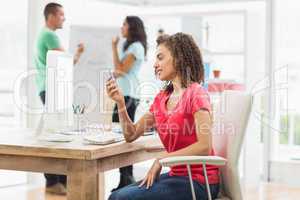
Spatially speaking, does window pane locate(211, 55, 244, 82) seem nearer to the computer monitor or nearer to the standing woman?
the standing woman

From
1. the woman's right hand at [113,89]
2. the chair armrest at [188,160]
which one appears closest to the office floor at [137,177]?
the woman's right hand at [113,89]

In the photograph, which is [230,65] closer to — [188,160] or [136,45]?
[136,45]

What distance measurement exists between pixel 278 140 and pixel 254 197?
3.27ft

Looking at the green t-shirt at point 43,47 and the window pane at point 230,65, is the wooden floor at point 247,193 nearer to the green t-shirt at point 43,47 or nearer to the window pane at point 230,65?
the green t-shirt at point 43,47

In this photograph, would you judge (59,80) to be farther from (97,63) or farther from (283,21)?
(283,21)

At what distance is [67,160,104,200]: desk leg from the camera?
226cm

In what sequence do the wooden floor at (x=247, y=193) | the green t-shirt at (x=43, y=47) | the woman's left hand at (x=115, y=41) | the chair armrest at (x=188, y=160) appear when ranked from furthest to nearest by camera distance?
the woman's left hand at (x=115, y=41)
the wooden floor at (x=247, y=193)
the green t-shirt at (x=43, y=47)
the chair armrest at (x=188, y=160)

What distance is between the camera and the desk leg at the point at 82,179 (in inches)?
89.1

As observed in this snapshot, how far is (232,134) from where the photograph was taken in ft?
8.18

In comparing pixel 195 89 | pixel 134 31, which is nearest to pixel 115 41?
pixel 134 31

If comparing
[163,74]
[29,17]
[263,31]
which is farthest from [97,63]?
[163,74]

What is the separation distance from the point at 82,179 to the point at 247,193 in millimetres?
2741

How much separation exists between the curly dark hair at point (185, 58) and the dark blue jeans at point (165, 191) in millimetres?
470

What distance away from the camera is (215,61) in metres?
5.46
